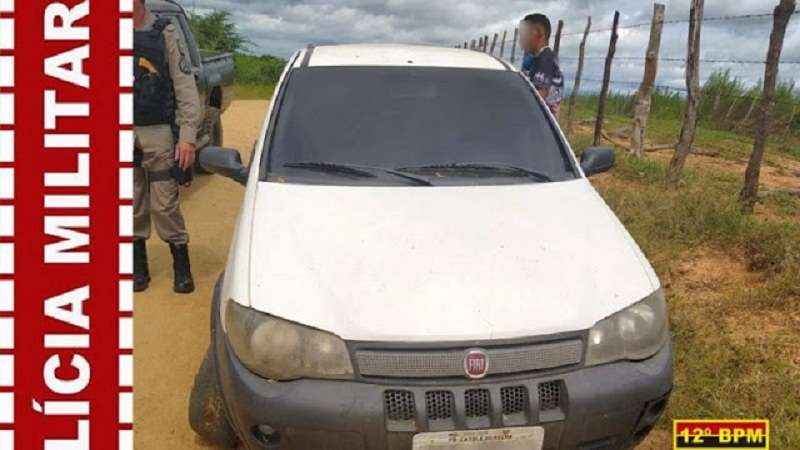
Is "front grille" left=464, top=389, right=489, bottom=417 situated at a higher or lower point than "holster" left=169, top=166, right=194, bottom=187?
lower

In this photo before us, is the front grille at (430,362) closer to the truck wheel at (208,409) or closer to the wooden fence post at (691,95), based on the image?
the truck wheel at (208,409)

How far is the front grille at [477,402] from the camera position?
5.89 ft

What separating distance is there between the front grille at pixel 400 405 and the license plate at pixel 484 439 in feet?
0.21

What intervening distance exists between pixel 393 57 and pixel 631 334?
193 cm

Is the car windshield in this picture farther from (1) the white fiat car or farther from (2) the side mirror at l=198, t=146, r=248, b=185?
(2) the side mirror at l=198, t=146, r=248, b=185

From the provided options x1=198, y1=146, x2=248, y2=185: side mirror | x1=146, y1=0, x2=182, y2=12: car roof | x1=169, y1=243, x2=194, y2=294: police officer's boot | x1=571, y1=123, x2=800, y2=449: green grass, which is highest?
x1=146, y1=0, x2=182, y2=12: car roof

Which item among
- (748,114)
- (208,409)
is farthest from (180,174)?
(748,114)

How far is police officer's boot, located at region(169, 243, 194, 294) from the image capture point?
13.1 feet

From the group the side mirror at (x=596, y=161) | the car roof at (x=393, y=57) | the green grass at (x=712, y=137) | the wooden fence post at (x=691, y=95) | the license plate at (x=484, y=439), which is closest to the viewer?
the license plate at (x=484, y=439)

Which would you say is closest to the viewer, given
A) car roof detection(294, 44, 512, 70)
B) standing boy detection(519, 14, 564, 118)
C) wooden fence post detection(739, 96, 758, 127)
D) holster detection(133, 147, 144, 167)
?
car roof detection(294, 44, 512, 70)

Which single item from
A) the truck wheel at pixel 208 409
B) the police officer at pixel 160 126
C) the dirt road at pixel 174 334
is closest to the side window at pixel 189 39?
the dirt road at pixel 174 334

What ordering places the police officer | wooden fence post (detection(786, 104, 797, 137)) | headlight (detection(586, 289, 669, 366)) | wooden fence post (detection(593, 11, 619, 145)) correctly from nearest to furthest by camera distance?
headlight (detection(586, 289, 669, 366)), the police officer, wooden fence post (detection(593, 11, 619, 145)), wooden fence post (detection(786, 104, 797, 137))

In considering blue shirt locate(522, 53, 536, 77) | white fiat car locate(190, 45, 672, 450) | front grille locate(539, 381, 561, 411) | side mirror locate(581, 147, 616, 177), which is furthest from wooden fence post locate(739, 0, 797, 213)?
front grille locate(539, 381, 561, 411)

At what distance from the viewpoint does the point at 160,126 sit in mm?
3719
